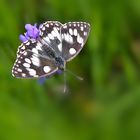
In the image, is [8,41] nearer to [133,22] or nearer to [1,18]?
[1,18]

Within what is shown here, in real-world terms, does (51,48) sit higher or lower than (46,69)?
higher

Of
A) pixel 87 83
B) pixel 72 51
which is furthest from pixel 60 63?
pixel 87 83

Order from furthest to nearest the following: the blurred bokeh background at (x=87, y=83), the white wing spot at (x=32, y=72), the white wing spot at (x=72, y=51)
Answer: the blurred bokeh background at (x=87, y=83)
the white wing spot at (x=72, y=51)
the white wing spot at (x=32, y=72)

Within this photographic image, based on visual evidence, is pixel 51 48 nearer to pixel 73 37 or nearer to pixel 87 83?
pixel 73 37

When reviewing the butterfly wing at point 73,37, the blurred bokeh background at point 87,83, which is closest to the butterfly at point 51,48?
the butterfly wing at point 73,37

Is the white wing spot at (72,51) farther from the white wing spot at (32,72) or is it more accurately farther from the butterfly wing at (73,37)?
the white wing spot at (32,72)

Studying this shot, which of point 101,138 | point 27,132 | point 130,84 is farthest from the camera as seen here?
point 130,84

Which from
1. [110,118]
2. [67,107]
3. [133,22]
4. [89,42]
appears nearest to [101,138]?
[110,118]
